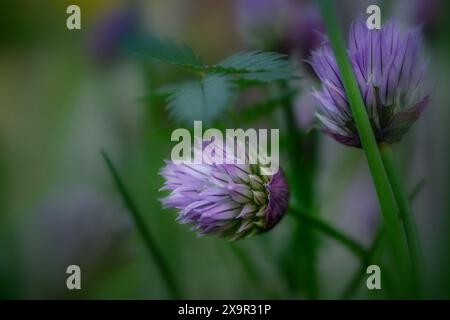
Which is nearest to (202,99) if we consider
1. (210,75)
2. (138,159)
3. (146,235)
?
(210,75)

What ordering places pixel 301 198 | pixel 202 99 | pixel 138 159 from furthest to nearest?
pixel 138 159 < pixel 301 198 < pixel 202 99

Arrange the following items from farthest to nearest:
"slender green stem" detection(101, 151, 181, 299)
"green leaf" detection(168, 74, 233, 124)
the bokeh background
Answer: the bokeh background → "slender green stem" detection(101, 151, 181, 299) → "green leaf" detection(168, 74, 233, 124)

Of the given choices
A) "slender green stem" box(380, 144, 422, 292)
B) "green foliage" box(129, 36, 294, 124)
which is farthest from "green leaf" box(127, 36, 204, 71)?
"slender green stem" box(380, 144, 422, 292)

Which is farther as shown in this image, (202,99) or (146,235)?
(146,235)

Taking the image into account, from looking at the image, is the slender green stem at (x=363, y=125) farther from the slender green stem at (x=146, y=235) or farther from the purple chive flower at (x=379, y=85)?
the slender green stem at (x=146, y=235)

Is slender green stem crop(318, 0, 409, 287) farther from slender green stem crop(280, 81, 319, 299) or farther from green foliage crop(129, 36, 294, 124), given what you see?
slender green stem crop(280, 81, 319, 299)

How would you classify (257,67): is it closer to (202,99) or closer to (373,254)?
(202,99)

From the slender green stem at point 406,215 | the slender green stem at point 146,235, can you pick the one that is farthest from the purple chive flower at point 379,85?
the slender green stem at point 146,235
